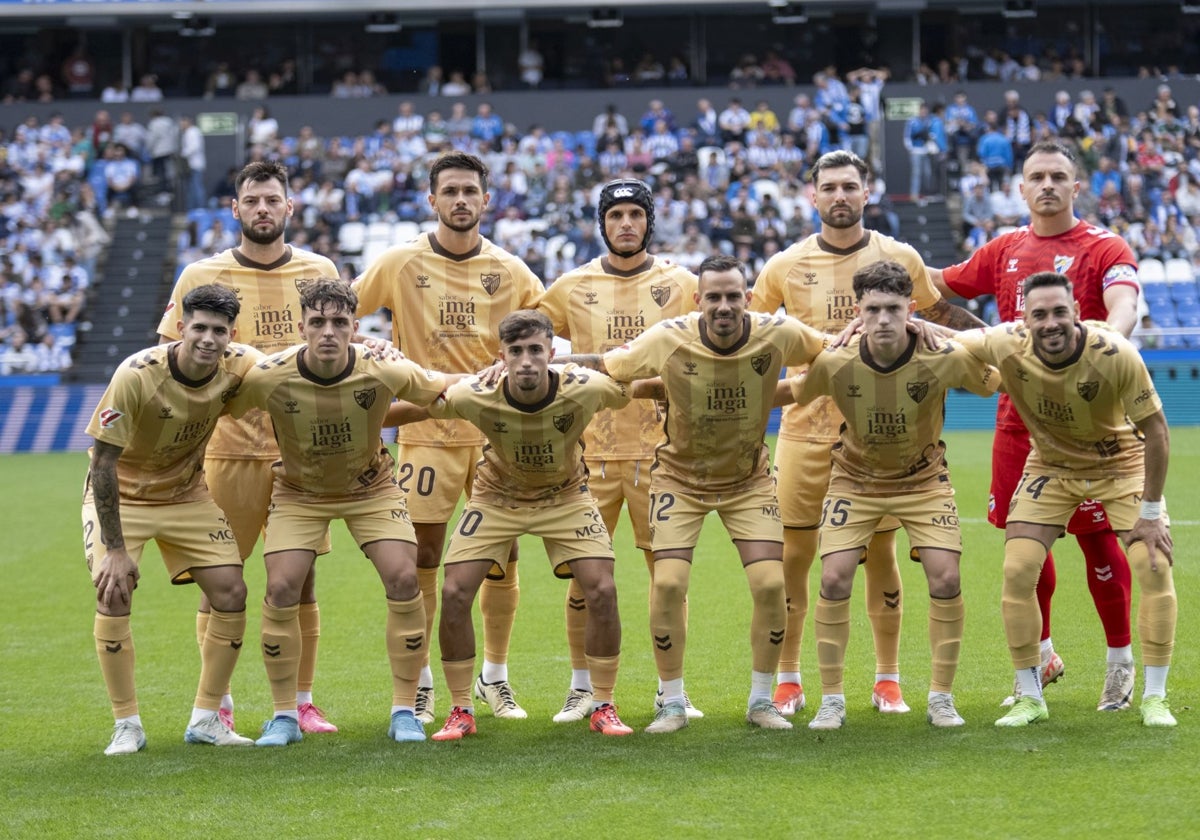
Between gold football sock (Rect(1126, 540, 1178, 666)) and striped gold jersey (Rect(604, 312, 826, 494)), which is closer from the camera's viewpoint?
gold football sock (Rect(1126, 540, 1178, 666))

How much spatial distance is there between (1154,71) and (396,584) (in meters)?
27.5

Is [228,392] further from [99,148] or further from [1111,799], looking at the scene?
[99,148]

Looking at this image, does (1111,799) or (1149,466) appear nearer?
(1111,799)

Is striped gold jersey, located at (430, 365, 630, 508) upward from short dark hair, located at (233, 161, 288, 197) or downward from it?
downward

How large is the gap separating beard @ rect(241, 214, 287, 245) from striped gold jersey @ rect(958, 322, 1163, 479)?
3.35 m

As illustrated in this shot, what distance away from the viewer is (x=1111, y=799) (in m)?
5.41

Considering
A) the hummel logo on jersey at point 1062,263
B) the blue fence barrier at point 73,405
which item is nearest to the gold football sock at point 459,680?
the hummel logo on jersey at point 1062,263

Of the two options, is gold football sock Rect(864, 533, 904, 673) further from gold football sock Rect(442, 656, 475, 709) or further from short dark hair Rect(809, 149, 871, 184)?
gold football sock Rect(442, 656, 475, 709)

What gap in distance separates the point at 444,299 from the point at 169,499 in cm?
170

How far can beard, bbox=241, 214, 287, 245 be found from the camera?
7.48 metres

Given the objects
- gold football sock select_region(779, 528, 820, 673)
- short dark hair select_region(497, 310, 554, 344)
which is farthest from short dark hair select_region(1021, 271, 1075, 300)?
short dark hair select_region(497, 310, 554, 344)

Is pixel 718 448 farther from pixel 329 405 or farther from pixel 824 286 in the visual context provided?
pixel 329 405

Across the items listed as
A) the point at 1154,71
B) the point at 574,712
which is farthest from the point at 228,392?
the point at 1154,71

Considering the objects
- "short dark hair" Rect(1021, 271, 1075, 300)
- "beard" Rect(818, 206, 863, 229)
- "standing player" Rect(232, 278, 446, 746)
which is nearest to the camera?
"short dark hair" Rect(1021, 271, 1075, 300)
